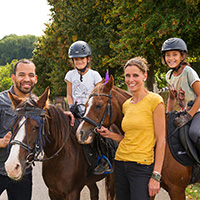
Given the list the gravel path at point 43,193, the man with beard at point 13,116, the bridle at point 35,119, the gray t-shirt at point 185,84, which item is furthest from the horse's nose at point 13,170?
the gravel path at point 43,193

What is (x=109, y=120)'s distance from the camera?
10.9 ft

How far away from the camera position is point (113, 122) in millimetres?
3393

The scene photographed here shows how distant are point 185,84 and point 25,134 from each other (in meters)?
2.21

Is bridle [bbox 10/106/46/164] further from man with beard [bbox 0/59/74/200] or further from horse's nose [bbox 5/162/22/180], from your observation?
man with beard [bbox 0/59/74/200]

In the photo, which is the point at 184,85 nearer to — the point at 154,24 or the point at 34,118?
the point at 34,118

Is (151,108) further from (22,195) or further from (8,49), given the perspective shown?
(8,49)

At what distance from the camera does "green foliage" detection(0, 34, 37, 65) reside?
120206 mm

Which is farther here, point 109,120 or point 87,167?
point 87,167

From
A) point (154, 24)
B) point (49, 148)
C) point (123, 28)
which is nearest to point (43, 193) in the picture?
point (49, 148)

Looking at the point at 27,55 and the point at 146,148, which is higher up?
the point at 27,55

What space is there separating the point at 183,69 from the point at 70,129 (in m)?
1.80

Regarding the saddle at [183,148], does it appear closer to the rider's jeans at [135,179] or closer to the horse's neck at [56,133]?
the rider's jeans at [135,179]

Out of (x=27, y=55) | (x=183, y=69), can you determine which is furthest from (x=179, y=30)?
(x=27, y=55)

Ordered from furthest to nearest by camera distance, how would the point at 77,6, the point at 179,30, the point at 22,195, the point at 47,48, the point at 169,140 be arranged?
the point at 47,48, the point at 77,6, the point at 179,30, the point at 169,140, the point at 22,195
